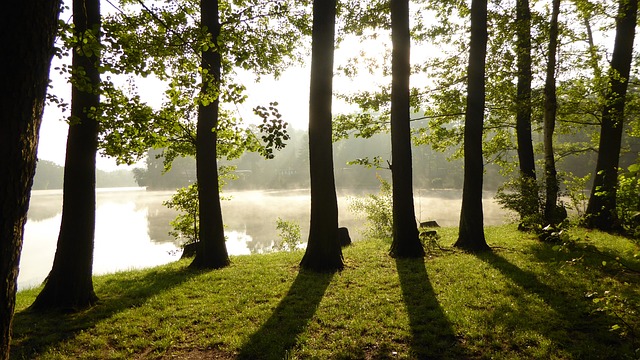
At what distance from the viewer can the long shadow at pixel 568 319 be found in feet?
15.1

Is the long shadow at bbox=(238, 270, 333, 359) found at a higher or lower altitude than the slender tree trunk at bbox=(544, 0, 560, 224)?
lower

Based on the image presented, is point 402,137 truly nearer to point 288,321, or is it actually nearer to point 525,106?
point 525,106

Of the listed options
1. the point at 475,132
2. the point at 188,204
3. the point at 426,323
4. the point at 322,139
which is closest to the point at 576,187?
the point at 475,132

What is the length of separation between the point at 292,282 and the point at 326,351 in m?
3.56

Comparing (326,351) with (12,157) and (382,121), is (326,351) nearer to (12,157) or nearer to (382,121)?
(12,157)

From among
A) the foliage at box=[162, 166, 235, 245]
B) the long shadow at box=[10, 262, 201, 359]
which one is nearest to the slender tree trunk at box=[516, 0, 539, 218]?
the long shadow at box=[10, 262, 201, 359]

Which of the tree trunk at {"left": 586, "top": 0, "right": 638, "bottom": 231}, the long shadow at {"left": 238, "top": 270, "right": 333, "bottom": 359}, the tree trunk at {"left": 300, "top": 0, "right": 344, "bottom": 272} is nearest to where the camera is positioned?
the long shadow at {"left": 238, "top": 270, "right": 333, "bottom": 359}

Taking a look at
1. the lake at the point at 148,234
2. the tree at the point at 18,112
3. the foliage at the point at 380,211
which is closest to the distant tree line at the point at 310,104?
the tree at the point at 18,112

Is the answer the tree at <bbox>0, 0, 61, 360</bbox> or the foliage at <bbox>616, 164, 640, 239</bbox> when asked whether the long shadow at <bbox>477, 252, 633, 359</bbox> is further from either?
the tree at <bbox>0, 0, 61, 360</bbox>

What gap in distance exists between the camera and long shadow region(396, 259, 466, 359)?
479 centimetres

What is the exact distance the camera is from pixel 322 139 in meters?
9.49

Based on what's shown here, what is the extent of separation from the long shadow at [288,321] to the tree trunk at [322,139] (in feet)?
3.14

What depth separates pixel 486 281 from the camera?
752 cm

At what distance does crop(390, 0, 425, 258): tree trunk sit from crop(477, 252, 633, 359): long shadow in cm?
343
